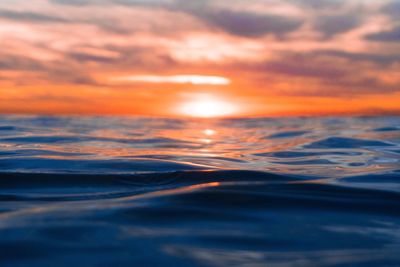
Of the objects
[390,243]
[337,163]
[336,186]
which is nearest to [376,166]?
[337,163]

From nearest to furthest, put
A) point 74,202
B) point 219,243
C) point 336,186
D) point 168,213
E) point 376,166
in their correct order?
1. point 219,243
2. point 168,213
3. point 74,202
4. point 336,186
5. point 376,166

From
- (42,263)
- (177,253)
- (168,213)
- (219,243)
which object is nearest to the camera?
(42,263)

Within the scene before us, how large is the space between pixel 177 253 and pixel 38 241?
2.06ft

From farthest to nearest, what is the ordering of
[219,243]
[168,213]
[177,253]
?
1. [168,213]
2. [219,243]
3. [177,253]

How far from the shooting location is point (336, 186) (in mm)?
3607

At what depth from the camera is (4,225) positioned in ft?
7.61

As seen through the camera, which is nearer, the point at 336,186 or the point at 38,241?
the point at 38,241

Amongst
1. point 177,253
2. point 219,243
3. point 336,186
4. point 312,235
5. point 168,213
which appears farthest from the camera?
point 336,186

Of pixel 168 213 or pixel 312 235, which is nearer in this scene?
pixel 312 235

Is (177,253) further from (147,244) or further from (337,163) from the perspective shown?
(337,163)

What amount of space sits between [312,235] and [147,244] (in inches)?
31.9

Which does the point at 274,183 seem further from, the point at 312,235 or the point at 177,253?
the point at 177,253

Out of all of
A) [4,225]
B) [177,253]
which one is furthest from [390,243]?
[4,225]

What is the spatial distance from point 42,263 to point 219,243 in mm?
758
